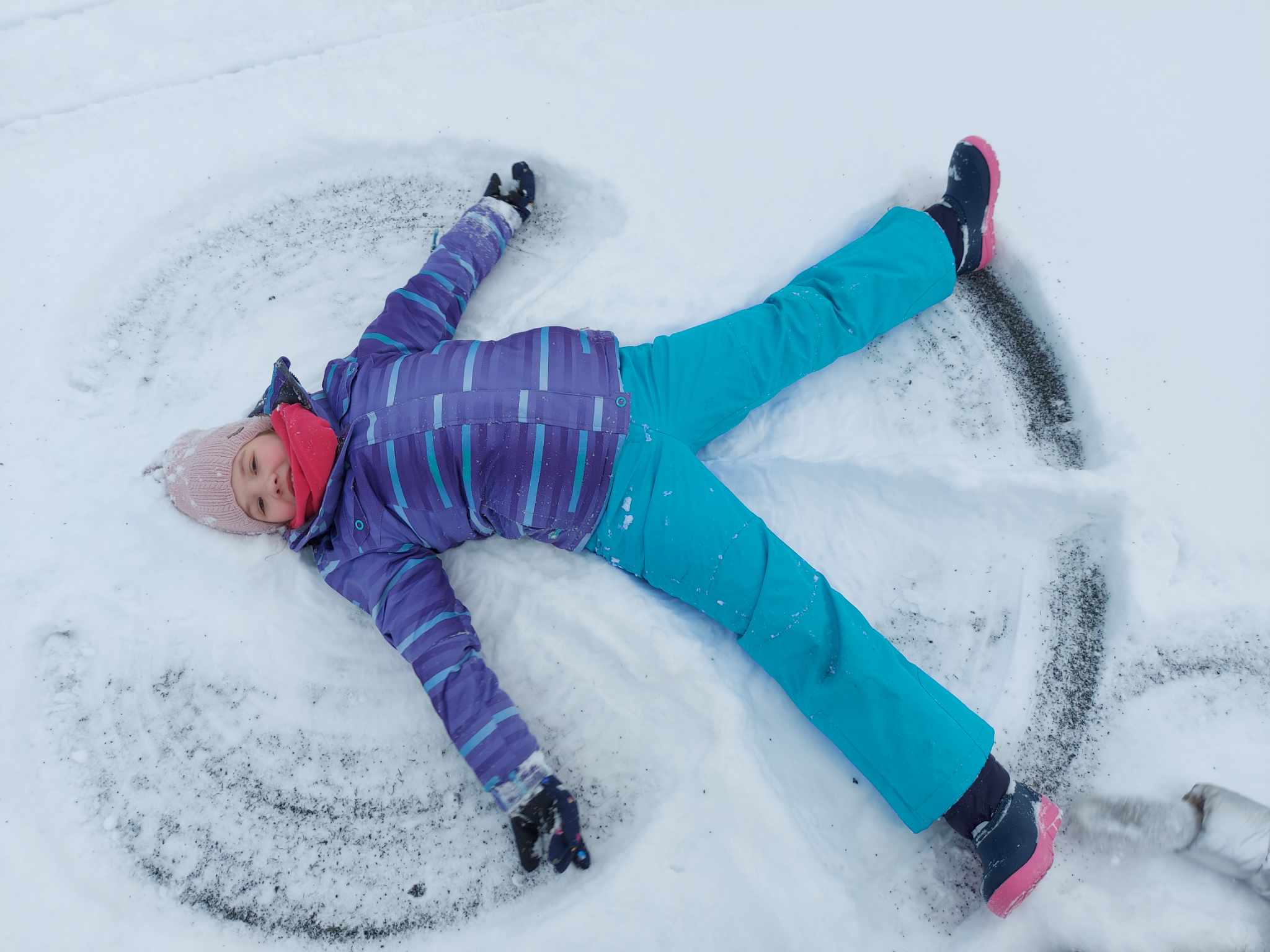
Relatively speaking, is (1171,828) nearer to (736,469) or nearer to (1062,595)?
(1062,595)

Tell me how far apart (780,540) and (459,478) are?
751 millimetres

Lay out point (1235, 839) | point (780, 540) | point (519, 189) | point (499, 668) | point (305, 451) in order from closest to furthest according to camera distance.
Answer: point (1235, 839), point (305, 451), point (780, 540), point (499, 668), point (519, 189)

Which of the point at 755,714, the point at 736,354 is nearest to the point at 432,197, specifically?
the point at 736,354

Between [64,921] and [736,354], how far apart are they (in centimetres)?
200

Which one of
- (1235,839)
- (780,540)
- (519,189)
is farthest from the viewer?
A: (519,189)

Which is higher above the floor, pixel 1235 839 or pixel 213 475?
pixel 213 475

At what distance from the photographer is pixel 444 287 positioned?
192cm

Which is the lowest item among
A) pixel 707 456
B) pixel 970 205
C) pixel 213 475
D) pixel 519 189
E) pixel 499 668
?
pixel 499 668

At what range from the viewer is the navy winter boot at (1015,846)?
1504 millimetres

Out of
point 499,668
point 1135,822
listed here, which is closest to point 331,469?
point 499,668

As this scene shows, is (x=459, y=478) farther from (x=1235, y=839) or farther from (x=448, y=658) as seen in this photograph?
(x=1235, y=839)

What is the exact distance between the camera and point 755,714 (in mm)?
1724

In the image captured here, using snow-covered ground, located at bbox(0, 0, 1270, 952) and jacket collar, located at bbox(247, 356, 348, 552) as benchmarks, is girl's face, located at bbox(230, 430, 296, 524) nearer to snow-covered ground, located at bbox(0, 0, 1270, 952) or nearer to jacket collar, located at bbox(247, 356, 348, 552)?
jacket collar, located at bbox(247, 356, 348, 552)

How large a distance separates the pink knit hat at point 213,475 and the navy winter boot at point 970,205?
70.1 inches
